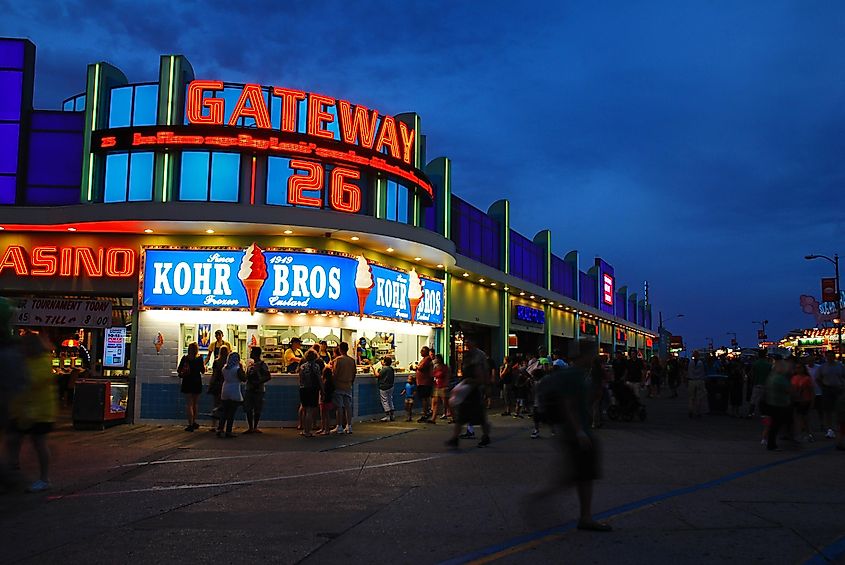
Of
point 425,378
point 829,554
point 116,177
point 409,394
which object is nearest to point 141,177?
point 116,177

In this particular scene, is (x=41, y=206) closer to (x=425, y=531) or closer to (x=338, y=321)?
(x=338, y=321)

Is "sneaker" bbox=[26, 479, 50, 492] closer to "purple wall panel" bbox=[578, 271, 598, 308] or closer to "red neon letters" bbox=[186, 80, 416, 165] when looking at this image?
"red neon letters" bbox=[186, 80, 416, 165]

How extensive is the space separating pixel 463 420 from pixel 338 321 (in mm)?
7004

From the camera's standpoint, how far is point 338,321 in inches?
714

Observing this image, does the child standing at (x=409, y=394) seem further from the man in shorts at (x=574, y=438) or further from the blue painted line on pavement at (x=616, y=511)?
the man in shorts at (x=574, y=438)

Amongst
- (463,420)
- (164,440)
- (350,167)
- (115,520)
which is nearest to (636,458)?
(463,420)

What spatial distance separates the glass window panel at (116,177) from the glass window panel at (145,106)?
0.95 m

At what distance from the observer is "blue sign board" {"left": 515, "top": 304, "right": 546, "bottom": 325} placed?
37.5 m

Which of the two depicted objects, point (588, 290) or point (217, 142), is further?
point (588, 290)

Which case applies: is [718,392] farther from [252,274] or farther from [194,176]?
[194,176]

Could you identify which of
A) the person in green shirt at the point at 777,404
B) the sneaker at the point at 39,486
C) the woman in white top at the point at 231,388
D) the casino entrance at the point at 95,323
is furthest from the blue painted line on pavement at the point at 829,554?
the casino entrance at the point at 95,323

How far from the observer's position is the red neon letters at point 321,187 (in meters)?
18.1

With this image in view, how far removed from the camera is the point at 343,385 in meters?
15.8

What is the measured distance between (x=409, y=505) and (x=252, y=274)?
9.81 metres
